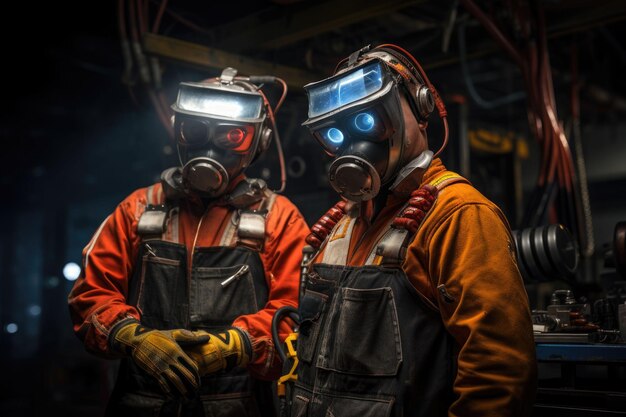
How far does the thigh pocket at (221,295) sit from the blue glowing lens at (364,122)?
947 mm

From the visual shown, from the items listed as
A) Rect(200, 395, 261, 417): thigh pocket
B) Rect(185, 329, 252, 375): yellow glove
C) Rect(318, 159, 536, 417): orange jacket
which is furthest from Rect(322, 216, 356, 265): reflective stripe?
Rect(200, 395, 261, 417): thigh pocket

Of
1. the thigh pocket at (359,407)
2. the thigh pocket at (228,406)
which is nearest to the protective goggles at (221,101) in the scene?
the thigh pocket at (228,406)

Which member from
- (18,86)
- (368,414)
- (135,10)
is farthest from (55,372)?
(368,414)

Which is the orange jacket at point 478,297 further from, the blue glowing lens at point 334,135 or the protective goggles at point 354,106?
the blue glowing lens at point 334,135

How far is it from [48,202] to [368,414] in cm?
663

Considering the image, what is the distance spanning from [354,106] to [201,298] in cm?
113

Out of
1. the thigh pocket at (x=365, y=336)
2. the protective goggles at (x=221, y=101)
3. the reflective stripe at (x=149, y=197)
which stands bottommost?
the thigh pocket at (x=365, y=336)

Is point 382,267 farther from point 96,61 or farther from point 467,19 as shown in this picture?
point 96,61

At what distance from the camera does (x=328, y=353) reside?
214cm

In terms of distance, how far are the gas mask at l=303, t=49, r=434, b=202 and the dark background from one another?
1.34 metres

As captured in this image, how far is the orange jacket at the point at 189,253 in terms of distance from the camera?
2797 mm

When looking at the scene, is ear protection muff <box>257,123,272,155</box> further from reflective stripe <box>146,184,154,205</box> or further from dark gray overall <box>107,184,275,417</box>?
reflective stripe <box>146,184,154,205</box>

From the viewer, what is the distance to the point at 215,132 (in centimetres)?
302

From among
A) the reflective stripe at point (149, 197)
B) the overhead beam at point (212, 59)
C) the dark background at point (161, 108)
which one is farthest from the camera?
the dark background at point (161, 108)
